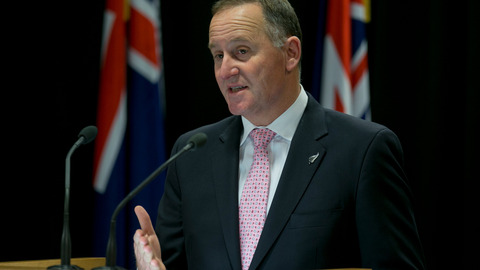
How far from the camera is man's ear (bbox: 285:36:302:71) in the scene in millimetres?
2553

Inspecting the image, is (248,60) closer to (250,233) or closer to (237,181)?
(237,181)

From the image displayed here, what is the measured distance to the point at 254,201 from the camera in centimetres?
234

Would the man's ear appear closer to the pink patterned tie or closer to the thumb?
the pink patterned tie

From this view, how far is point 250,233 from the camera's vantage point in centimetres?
231

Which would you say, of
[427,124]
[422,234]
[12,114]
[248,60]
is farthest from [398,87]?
[12,114]

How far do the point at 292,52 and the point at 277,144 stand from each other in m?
0.39

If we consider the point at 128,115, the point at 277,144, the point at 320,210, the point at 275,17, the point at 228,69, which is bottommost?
the point at 320,210

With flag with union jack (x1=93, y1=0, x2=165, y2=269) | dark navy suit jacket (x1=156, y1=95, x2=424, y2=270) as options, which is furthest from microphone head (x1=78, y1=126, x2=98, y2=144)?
flag with union jack (x1=93, y1=0, x2=165, y2=269)

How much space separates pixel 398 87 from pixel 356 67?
0.27 meters

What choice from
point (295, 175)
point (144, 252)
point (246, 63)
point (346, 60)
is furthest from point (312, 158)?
point (346, 60)

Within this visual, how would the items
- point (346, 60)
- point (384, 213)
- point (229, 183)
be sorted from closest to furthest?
point (384, 213)
point (229, 183)
point (346, 60)

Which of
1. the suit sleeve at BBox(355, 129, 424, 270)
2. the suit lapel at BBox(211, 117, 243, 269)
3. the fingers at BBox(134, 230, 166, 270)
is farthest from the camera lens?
the suit lapel at BBox(211, 117, 243, 269)

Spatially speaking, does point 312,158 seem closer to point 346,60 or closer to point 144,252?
point 144,252

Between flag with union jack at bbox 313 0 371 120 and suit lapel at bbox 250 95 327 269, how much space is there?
1287mm
